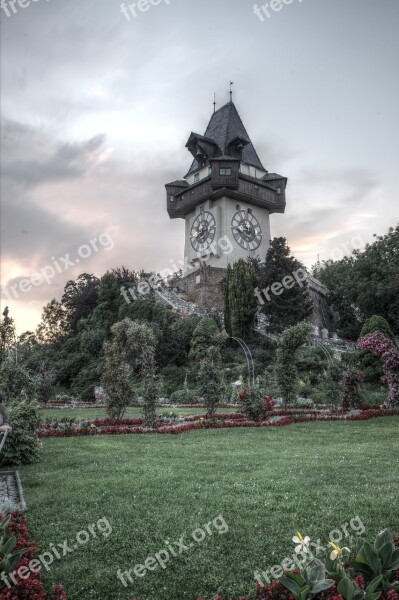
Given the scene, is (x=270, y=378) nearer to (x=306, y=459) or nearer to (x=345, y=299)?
(x=306, y=459)

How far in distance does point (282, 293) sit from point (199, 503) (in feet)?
90.9

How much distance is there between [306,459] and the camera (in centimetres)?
882

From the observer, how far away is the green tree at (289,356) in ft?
57.1

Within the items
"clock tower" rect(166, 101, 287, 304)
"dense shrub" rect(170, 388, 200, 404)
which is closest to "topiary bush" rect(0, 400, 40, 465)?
"dense shrub" rect(170, 388, 200, 404)

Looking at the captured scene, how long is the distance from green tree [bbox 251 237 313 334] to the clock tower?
409 inches

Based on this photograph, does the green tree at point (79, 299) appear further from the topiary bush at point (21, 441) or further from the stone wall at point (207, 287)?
the topiary bush at point (21, 441)

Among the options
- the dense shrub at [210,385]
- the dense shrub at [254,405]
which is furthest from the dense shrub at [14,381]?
the dense shrub at [254,405]

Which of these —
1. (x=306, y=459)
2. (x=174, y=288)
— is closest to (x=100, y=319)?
(x=174, y=288)

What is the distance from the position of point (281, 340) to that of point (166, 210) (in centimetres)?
3591

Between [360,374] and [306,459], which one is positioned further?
[360,374]

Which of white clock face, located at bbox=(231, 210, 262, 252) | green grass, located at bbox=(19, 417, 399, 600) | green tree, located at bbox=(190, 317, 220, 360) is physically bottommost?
green grass, located at bbox=(19, 417, 399, 600)

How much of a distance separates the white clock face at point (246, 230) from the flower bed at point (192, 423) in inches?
1198

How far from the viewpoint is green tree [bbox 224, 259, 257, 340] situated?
34.0 metres

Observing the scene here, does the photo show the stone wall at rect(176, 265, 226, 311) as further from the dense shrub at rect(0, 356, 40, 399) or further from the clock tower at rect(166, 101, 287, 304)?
the dense shrub at rect(0, 356, 40, 399)
